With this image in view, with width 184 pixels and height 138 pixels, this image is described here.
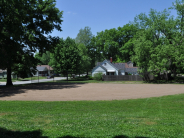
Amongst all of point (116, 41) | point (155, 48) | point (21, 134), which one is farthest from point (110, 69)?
point (21, 134)

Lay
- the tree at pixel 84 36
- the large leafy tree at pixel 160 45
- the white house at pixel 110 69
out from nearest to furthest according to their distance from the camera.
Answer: the large leafy tree at pixel 160 45 → the white house at pixel 110 69 → the tree at pixel 84 36

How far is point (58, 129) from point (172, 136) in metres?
3.65

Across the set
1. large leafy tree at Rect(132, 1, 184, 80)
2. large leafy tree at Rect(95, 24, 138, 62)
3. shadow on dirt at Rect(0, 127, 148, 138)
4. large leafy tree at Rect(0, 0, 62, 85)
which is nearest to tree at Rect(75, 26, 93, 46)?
large leafy tree at Rect(95, 24, 138, 62)

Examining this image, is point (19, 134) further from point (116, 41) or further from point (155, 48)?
point (116, 41)

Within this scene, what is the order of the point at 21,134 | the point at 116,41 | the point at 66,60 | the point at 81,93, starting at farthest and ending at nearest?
the point at 116,41
the point at 66,60
the point at 81,93
the point at 21,134

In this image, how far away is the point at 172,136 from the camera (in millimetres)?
5379

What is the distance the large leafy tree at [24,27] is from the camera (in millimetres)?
23688

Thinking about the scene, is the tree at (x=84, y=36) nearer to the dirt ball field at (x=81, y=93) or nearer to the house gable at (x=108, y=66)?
the house gable at (x=108, y=66)

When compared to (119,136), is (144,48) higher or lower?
higher

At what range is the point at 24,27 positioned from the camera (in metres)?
28.9

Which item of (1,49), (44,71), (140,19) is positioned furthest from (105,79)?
(44,71)

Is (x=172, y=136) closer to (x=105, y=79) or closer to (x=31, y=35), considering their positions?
(x=31, y=35)

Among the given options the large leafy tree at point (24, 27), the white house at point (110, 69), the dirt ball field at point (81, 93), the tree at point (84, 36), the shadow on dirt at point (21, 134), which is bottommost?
the dirt ball field at point (81, 93)

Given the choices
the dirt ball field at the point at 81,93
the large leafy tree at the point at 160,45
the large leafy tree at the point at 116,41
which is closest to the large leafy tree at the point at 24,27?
the dirt ball field at the point at 81,93
